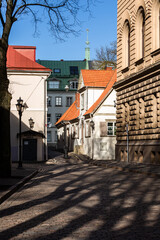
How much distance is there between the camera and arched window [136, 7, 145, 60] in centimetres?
2688

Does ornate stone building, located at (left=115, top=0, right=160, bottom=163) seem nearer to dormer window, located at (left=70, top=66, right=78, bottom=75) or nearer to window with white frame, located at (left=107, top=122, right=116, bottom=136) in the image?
window with white frame, located at (left=107, top=122, right=116, bottom=136)

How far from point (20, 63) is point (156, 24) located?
1616 centimetres

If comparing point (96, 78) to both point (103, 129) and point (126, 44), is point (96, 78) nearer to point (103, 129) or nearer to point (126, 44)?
point (103, 129)

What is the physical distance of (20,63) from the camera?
37125 millimetres

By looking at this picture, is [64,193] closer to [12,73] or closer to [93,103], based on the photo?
[12,73]

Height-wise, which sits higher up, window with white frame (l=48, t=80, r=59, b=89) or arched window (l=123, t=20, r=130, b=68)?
window with white frame (l=48, t=80, r=59, b=89)

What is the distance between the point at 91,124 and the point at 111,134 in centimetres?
260

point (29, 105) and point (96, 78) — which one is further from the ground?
point (96, 78)

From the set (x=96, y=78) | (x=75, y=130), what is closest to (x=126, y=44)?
(x=96, y=78)

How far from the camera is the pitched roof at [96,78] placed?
4155 centimetres

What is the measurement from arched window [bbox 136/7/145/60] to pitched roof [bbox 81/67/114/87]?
14.3 m

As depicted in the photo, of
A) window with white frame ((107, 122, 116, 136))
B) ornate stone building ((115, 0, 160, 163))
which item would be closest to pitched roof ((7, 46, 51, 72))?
window with white frame ((107, 122, 116, 136))

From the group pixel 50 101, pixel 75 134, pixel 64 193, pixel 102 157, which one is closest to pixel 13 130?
pixel 102 157

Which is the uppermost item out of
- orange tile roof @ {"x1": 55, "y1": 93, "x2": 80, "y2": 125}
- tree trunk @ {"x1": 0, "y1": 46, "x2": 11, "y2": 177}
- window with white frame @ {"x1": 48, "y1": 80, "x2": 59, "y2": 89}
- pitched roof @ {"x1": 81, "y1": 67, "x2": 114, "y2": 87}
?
window with white frame @ {"x1": 48, "y1": 80, "x2": 59, "y2": 89}
